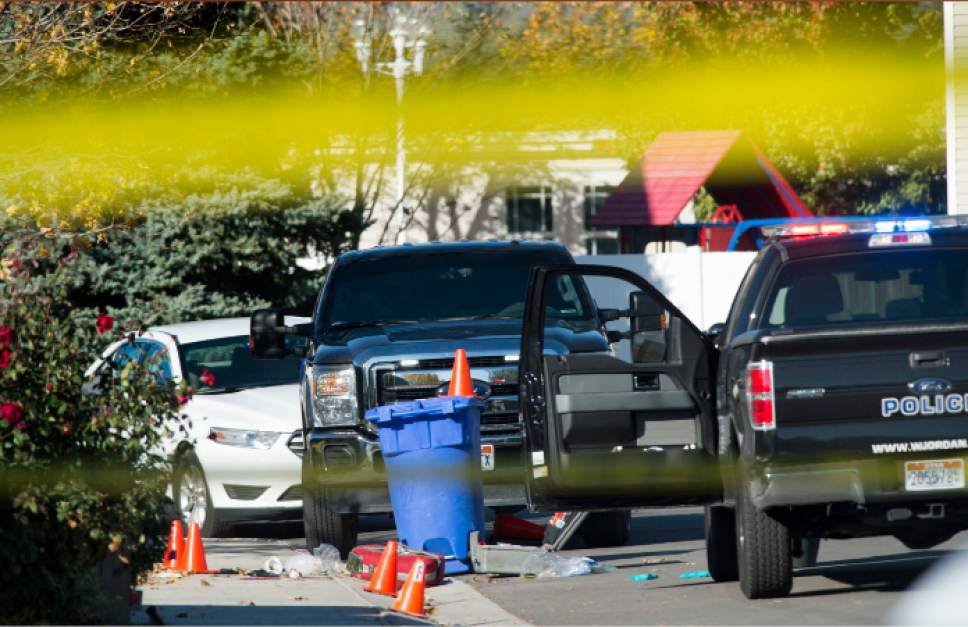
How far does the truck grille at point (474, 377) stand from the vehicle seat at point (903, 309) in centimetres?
301

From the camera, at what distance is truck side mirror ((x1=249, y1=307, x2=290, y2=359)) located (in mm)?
12008

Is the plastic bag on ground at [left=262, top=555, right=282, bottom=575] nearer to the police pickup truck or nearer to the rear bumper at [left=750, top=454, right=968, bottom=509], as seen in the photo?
the police pickup truck

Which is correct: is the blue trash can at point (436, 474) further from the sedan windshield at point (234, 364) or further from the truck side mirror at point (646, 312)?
the sedan windshield at point (234, 364)

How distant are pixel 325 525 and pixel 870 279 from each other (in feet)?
13.4

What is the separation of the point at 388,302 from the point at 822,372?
4984 millimetres

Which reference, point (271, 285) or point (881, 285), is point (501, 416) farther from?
point (271, 285)

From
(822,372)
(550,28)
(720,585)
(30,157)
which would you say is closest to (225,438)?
(30,157)

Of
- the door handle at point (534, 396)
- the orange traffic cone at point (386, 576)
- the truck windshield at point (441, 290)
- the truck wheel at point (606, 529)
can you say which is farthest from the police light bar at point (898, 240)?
the truck windshield at point (441, 290)

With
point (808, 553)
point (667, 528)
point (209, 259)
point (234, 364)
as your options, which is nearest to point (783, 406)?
point (808, 553)

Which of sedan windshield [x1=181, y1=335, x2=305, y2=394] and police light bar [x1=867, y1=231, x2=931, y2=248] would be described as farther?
sedan windshield [x1=181, y1=335, x2=305, y2=394]

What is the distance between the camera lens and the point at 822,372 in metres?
8.17

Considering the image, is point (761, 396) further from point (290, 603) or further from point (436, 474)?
point (436, 474)

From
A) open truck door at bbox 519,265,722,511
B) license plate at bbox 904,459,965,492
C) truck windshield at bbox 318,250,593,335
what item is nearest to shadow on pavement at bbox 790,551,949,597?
open truck door at bbox 519,265,722,511

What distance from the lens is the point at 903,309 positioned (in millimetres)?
8922
